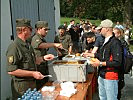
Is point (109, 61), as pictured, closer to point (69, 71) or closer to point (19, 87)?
point (69, 71)

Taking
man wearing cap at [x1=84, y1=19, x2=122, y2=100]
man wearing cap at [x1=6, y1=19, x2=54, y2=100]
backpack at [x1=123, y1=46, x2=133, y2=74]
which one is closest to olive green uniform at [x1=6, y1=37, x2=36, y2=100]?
man wearing cap at [x1=6, y1=19, x2=54, y2=100]

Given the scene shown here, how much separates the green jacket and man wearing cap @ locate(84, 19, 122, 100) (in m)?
1.08

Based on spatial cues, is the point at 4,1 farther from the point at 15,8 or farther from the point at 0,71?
the point at 0,71

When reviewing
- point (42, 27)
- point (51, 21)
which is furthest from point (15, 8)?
point (51, 21)

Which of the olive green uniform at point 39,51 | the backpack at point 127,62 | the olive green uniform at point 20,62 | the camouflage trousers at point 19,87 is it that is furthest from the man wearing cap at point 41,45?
the backpack at point 127,62

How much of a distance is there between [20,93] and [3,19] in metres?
2.17

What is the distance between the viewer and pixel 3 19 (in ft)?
18.5

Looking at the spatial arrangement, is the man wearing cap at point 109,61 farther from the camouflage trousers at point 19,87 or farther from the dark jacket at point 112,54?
the camouflage trousers at point 19,87

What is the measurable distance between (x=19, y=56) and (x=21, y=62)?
98 mm

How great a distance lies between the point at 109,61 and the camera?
4398 millimetres

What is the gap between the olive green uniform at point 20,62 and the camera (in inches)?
146

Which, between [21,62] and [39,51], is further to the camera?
[39,51]

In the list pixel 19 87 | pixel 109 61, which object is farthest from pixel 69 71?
pixel 19 87

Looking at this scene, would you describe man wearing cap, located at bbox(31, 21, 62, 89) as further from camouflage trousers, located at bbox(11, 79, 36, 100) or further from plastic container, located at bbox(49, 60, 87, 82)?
camouflage trousers, located at bbox(11, 79, 36, 100)
